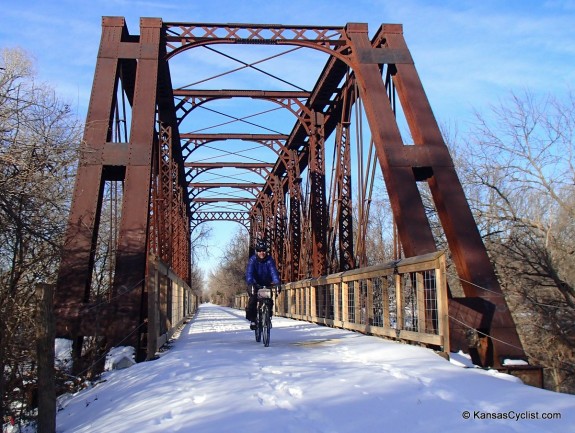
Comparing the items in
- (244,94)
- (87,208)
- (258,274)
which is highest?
(244,94)

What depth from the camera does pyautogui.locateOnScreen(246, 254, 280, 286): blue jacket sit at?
30.7 feet

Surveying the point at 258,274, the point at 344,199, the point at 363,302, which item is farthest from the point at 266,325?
the point at 344,199

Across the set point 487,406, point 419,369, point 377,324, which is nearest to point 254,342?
point 377,324

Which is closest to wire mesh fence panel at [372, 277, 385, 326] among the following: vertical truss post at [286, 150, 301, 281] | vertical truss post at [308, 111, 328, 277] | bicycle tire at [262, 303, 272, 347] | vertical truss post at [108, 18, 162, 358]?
bicycle tire at [262, 303, 272, 347]

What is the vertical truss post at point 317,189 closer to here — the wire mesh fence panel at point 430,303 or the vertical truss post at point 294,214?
the vertical truss post at point 294,214

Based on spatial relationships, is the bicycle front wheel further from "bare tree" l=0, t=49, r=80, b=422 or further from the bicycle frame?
"bare tree" l=0, t=49, r=80, b=422

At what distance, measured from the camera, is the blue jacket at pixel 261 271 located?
368 inches

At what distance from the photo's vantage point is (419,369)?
545 centimetres

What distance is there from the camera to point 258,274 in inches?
372

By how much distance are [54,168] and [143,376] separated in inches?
97.5

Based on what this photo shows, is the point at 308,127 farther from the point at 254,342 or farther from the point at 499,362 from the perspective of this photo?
the point at 499,362

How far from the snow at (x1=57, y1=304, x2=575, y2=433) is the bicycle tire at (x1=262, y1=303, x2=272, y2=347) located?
1.70 m

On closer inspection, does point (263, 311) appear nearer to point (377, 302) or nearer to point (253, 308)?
point (253, 308)

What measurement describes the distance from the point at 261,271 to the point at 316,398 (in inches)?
206
